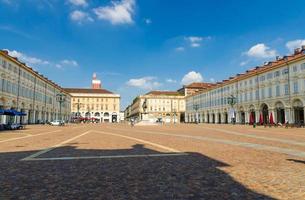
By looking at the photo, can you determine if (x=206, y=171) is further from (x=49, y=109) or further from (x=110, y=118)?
(x=110, y=118)

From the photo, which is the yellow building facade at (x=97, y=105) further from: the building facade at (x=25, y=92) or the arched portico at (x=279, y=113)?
the arched portico at (x=279, y=113)

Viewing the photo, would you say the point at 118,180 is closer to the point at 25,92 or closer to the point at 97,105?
the point at 25,92

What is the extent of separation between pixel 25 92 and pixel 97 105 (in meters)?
72.2

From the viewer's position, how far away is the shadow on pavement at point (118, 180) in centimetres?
494

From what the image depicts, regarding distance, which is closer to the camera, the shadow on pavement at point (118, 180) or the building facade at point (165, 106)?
the shadow on pavement at point (118, 180)

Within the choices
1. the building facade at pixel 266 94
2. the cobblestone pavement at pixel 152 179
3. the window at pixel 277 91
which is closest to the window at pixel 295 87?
the building facade at pixel 266 94

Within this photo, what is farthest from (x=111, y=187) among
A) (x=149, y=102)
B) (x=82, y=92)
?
(x=82, y=92)

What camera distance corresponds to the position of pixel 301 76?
152ft

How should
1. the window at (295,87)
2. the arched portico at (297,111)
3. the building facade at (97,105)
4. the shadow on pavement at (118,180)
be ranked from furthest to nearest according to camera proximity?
1. the building facade at (97,105)
2. the arched portico at (297,111)
3. the window at (295,87)
4. the shadow on pavement at (118,180)

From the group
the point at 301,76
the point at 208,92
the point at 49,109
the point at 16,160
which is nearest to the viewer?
the point at 16,160

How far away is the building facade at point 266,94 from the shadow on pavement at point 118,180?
43.5 metres

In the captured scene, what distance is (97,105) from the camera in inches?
5172

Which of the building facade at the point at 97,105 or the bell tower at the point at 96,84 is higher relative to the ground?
the bell tower at the point at 96,84

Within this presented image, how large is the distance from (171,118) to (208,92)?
133 feet
